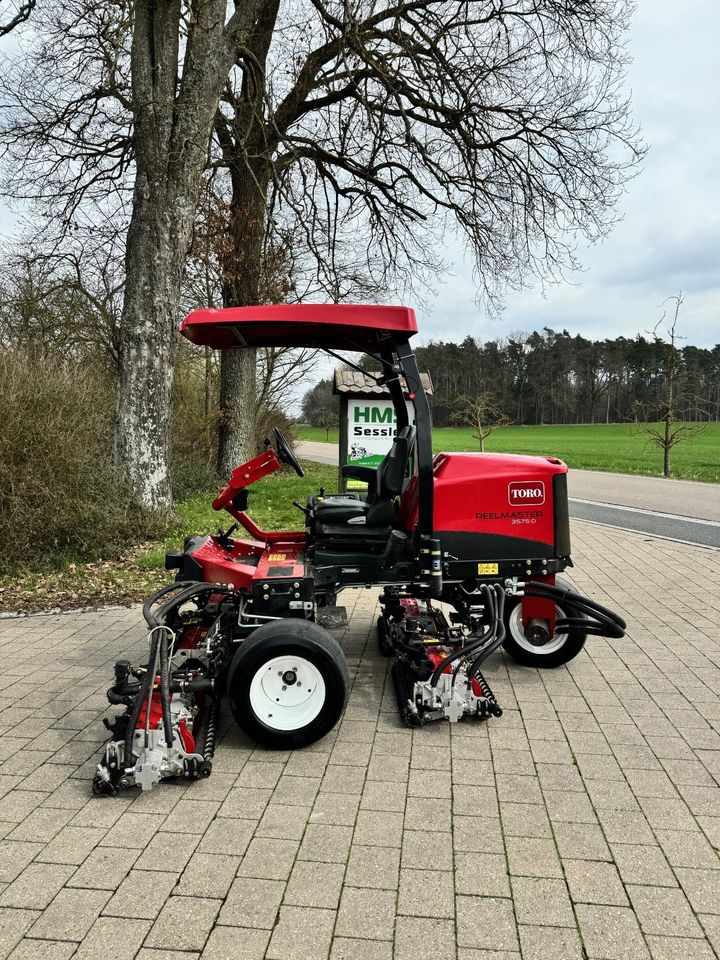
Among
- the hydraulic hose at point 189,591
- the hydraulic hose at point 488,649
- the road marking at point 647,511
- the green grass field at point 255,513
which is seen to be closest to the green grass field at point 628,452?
the road marking at point 647,511

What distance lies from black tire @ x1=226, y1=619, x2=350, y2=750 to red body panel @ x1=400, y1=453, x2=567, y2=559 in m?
1.05

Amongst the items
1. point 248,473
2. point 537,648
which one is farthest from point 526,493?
point 248,473

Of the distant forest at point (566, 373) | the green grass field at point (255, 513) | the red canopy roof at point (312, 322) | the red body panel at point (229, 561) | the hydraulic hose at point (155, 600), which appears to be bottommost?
the green grass field at point (255, 513)

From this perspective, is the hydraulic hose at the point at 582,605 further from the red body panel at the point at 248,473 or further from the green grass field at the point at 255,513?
the green grass field at the point at 255,513

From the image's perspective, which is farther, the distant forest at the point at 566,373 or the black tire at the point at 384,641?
the distant forest at the point at 566,373

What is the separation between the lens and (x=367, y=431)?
392 inches

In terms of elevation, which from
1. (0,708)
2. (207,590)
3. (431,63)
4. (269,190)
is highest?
(431,63)

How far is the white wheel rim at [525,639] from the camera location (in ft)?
15.8

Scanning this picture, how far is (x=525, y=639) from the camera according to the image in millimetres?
4855

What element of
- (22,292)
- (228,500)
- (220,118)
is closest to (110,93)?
(220,118)

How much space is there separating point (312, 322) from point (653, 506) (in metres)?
12.2

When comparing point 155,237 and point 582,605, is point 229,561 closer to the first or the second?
point 582,605

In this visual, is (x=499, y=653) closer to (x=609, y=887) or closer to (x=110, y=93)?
(x=609, y=887)

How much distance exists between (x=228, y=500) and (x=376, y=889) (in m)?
2.59
